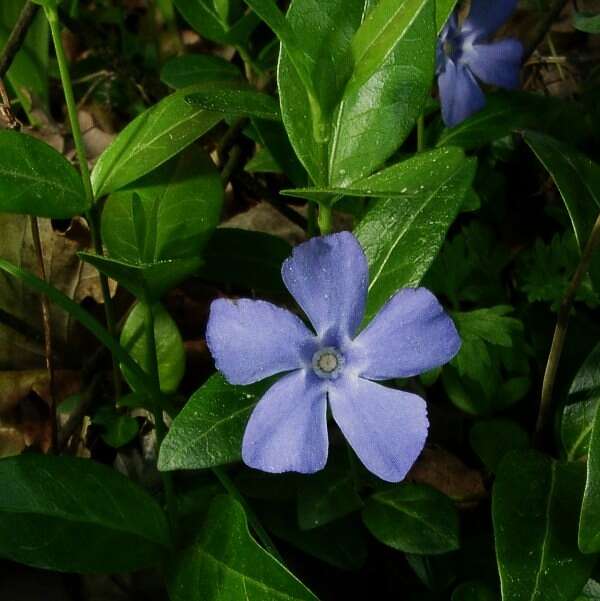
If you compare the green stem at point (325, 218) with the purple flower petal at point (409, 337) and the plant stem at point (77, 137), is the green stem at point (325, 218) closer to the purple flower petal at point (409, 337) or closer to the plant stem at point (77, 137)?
the purple flower petal at point (409, 337)

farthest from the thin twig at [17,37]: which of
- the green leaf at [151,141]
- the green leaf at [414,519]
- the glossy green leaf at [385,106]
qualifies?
the green leaf at [414,519]

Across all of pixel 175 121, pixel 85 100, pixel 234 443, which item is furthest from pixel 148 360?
pixel 85 100

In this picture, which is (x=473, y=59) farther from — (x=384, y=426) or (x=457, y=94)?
(x=384, y=426)

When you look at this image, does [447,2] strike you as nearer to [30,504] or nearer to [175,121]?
[175,121]

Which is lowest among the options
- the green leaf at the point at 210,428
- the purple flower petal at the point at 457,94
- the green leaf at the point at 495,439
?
the green leaf at the point at 495,439

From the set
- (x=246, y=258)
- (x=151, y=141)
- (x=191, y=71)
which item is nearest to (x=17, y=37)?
(x=191, y=71)

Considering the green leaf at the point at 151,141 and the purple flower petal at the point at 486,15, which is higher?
the purple flower petal at the point at 486,15
